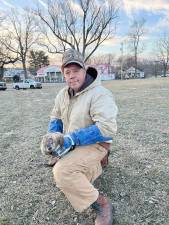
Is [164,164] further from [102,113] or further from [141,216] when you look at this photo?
[102,113]

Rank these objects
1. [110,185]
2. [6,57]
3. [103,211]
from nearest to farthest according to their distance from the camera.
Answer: [103,211]
[110,185]
[6,57]

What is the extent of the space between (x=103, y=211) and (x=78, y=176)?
43 cm

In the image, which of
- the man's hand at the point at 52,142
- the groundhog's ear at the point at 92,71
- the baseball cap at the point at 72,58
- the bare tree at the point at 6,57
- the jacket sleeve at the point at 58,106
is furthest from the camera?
the bare tree at the point at 6,57

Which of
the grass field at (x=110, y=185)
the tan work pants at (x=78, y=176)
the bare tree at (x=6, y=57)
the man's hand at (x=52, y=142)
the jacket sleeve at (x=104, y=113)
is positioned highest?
the bare tree at (x=6, y=57)

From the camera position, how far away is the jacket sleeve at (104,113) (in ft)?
7.49

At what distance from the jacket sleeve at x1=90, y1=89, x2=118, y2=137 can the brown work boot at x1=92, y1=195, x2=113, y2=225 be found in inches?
24.8

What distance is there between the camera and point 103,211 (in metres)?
2.38

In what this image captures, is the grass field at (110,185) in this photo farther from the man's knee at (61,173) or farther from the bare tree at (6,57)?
the bare tree at (6,57)

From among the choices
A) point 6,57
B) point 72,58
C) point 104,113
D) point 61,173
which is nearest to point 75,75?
point 72,58

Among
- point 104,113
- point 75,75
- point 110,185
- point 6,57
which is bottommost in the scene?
point 110,185

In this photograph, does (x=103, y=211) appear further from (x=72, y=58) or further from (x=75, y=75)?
(x=72, y=58)

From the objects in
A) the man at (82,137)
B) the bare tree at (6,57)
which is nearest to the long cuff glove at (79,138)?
the man at (82,137)

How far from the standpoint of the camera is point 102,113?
7.55 feet

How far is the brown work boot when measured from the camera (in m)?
2.30
